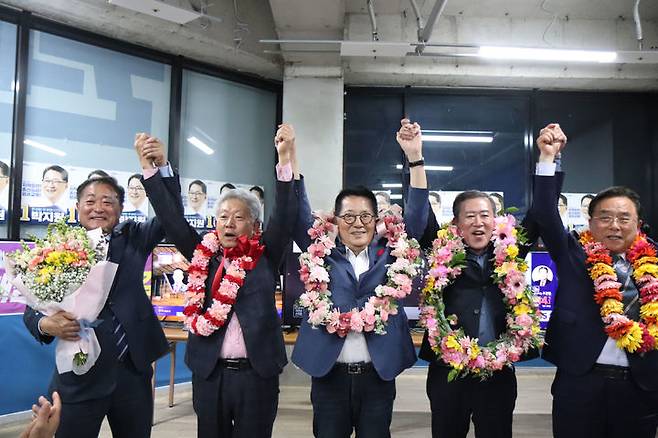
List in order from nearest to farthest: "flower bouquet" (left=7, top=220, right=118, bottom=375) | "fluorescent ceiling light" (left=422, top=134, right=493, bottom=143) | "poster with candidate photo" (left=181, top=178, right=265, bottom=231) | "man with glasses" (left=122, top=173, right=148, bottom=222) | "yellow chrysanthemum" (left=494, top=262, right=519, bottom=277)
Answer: "flower bouquet" (left=7, top=220, right=118, bottom=375), "yellow chrysanthemum" (left=494, top=262, right=519, bottom=277), "man with glasses" (left=122, top=173, right=148, bottom=222), "poster with candidate photo" (left=181, top=178, right=265, bottom=231), "fluorescent ceiling light" (left=422, top=134, right=493, bottom=143)

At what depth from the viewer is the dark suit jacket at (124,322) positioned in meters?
1.88

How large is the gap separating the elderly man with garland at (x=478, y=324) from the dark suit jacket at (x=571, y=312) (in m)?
0.12

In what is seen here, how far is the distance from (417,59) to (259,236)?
4148mm

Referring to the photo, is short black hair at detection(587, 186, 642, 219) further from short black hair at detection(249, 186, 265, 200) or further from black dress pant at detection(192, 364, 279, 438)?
short black hair at detection(249, 186, 265, 200)

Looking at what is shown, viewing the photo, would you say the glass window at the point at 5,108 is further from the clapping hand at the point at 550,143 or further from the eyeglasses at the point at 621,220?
the eyeglasses at the point at 621,220

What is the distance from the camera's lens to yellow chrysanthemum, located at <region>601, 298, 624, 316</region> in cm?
192

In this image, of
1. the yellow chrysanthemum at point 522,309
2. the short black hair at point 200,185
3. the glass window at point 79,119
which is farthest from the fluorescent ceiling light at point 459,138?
the yellow chrysanthemum at point 522,309

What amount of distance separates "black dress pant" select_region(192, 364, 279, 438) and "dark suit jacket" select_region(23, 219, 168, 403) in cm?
31

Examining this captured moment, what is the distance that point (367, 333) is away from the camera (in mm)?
1944

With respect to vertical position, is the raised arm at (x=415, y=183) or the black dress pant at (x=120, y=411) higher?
the raised arm at (x=415, y=183)

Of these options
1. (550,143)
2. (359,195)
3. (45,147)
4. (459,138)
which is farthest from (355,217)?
(459,138)

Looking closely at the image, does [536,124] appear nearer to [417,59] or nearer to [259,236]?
[417,59]

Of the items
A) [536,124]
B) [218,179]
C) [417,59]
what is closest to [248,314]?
[218,179]

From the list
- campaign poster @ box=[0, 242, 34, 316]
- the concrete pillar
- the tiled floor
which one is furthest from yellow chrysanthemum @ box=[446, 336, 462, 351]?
the concrete pillar
